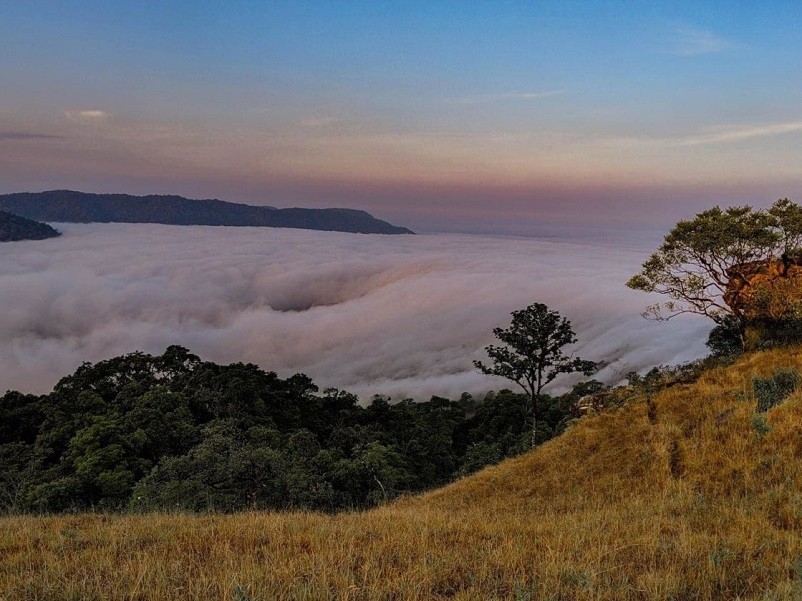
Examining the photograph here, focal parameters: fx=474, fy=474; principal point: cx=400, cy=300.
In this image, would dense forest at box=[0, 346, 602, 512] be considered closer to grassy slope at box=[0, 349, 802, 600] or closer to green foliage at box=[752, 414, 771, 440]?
grassy slope at box=[0, 349, 802, 600]

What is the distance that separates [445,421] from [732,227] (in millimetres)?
54283

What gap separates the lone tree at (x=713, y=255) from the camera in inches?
843

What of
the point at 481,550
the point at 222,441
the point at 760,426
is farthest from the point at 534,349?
the point at 481,550

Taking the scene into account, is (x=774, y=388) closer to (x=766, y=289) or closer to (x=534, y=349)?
(x=766, y=289)

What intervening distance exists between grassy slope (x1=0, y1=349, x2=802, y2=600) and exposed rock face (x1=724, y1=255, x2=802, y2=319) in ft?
34.0

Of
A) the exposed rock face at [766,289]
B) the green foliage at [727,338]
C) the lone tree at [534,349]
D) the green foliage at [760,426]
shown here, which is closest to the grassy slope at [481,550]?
the green foliage at [760,426]

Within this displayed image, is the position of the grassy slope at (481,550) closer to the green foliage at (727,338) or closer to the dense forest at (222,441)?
the dense forest at (222,441)

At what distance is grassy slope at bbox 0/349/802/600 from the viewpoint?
4531 mm

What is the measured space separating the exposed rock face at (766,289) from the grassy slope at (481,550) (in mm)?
10368

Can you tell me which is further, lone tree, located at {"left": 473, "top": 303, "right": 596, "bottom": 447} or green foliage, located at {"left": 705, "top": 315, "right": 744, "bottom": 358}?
lone tree, located at {"left": 473, "top": 303, "right": 596, "bottom": 447}

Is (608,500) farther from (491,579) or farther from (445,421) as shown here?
(445,421)

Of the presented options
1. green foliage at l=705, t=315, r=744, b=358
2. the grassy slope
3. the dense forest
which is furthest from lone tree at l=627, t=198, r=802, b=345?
the grassy slope

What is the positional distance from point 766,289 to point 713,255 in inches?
119

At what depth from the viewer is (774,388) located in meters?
13.8
